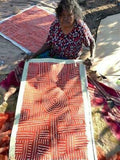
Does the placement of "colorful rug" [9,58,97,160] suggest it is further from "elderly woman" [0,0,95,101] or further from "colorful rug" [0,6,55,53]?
"colorful rug" [0,6,55,53]

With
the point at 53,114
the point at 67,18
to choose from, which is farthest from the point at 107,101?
the point at 67,18

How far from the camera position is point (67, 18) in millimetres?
2777

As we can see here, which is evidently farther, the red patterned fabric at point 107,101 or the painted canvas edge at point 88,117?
the red patterned fabric at point 107,101

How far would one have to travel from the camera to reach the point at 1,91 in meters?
2.83

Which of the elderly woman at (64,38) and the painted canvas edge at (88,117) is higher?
the elderly woman at (64,38)

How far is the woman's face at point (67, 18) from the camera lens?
2732 mm

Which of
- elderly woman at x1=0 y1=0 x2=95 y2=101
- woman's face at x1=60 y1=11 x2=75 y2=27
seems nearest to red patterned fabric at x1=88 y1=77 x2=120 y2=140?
elderly woman at x1=0 y1=0 x2=95 y2=101

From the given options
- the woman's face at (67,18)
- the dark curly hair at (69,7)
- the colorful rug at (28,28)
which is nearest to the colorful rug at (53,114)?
the woman's face at (67,18)

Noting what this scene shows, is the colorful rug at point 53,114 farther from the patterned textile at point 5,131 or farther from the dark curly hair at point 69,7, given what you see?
the dark curly hair at point 69,7

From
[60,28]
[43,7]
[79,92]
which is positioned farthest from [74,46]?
[43,7]

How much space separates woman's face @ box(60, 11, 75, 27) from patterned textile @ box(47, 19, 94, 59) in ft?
0.41

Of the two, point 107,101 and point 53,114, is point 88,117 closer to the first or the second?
point 53,114

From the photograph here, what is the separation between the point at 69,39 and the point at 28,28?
1.78 meters

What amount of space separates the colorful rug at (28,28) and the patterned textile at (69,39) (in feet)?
3.39
